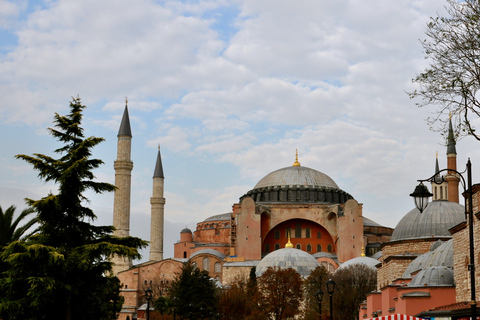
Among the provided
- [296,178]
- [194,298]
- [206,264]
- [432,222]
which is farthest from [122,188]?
[432,222]

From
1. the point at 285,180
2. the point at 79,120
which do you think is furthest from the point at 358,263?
the point at 79,120

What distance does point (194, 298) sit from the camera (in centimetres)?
3506

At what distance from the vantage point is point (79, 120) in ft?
60.3

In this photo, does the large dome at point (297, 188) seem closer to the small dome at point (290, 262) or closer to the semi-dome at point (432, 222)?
the small dome at point (290, 262)

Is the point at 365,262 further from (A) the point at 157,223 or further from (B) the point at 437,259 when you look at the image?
(B) the point at 437,259

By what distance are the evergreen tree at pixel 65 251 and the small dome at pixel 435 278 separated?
8289 millimetres

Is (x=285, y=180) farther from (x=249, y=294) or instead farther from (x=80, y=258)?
(x=80, y=258)

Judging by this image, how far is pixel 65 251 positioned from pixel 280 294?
23.1m

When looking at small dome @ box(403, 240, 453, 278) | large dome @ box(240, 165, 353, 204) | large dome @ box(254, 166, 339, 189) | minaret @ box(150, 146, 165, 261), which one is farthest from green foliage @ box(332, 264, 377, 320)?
minaret @ box(150, 146, 165, 261)

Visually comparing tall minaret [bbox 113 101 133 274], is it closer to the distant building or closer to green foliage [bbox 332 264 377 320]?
the distant building

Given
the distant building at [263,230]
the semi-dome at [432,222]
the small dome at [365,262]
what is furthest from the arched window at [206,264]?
the semi-dome at [432,222]

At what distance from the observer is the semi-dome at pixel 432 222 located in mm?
33500

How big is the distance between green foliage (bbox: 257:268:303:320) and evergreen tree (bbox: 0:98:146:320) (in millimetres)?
21181

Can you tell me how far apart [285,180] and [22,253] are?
4787 centimetres
